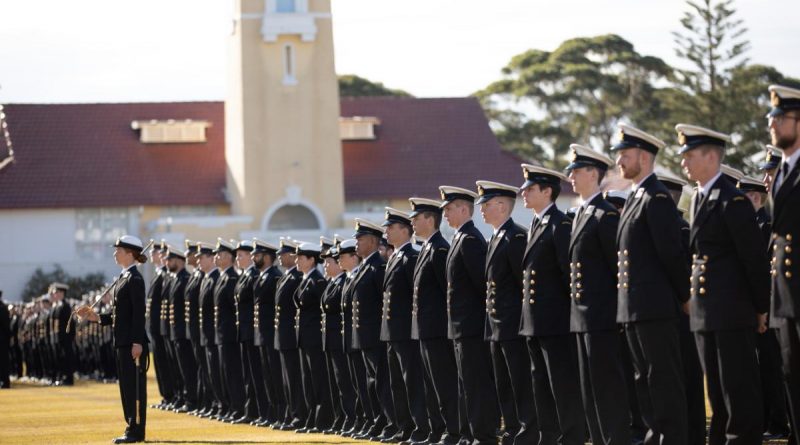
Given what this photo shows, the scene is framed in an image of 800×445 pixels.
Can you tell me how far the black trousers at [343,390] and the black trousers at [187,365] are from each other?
4695 millimetres

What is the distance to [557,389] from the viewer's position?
11078 millimetres

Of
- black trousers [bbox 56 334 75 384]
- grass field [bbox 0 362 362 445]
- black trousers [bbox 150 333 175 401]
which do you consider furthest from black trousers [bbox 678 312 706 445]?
black trousers [bbox 56 334 75 384]

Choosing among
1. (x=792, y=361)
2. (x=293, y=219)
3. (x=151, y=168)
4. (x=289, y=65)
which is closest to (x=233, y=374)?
(x=792, y=361)

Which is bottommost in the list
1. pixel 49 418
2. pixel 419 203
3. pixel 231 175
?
pixel 49 418

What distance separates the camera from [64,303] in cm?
3139

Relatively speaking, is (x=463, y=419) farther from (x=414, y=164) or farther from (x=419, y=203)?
(x=414, y=164)

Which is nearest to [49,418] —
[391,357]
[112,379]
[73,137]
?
[391,357]

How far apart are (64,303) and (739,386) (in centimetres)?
2365

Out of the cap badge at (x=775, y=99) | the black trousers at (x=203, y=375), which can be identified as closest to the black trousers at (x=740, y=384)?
the cap badge at (x=775, y=99)

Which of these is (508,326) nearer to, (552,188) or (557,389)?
(557,389)

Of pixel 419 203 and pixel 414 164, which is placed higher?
pixel 414 164

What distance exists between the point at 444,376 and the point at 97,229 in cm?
4231

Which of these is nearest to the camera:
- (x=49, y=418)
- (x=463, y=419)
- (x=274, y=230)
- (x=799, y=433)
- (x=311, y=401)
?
(x=799, y=433)

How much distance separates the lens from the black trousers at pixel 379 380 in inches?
576
